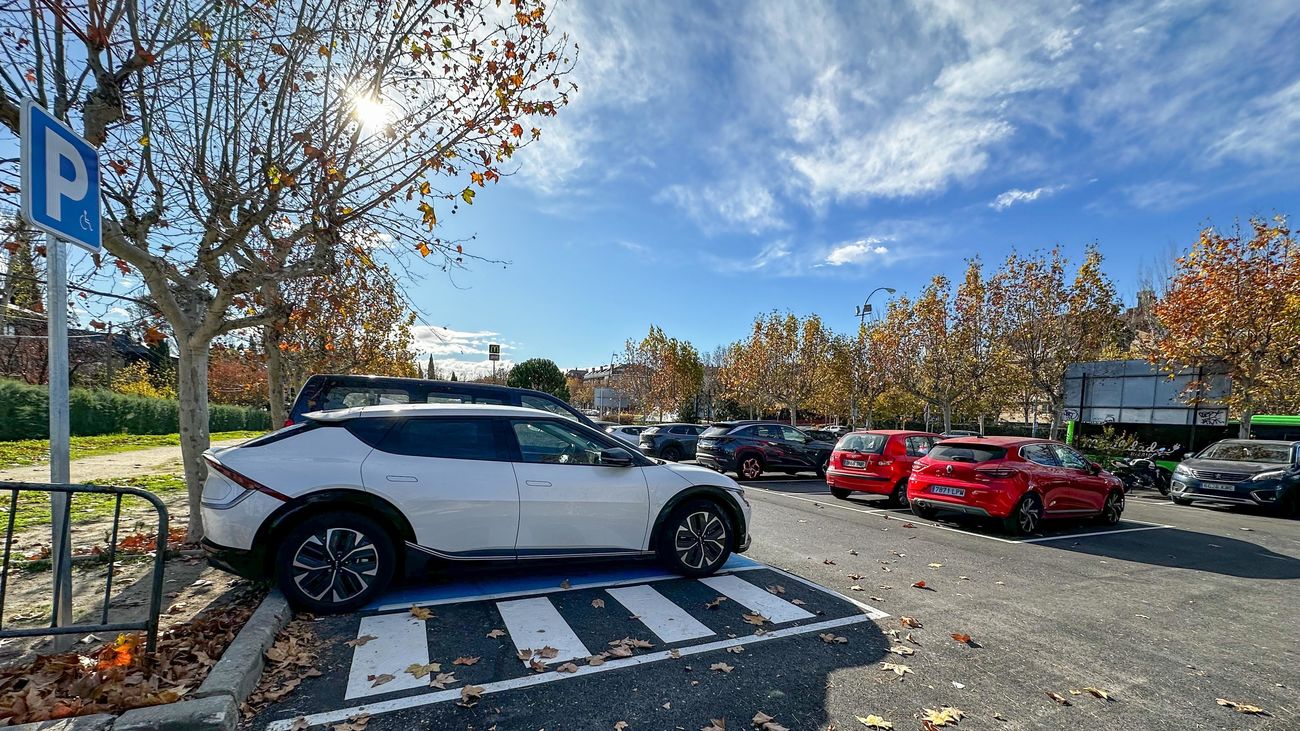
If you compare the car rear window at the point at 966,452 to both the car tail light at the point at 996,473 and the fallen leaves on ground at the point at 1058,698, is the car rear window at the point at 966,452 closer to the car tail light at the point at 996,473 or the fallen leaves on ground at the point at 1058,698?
the car tail light at the point at 996,473

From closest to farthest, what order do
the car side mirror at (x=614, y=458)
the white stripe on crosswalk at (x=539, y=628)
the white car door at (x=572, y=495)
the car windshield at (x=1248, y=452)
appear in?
the white stripe on crosswalk at (x=539, y=628) → the white car door at (x=572, y=495) → the car side mirror at (x=614, y=458) → the car windshield at (x=1248, y=452)

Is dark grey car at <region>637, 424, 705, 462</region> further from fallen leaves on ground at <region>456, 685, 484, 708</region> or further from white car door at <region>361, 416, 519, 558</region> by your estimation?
fallen leaves on ground at <region>456, 685, 484, 708</region>

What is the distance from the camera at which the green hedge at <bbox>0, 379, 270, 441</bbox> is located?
18.4 m

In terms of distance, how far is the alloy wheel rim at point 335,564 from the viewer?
14.0 feet

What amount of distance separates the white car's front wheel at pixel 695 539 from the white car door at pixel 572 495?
0.29 m

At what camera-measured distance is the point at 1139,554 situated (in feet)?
24.6

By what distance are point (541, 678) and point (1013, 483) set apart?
7.68 metres

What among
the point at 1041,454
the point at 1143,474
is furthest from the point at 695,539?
the point at 1143,474

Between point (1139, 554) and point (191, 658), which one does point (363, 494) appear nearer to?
point (191, 658)

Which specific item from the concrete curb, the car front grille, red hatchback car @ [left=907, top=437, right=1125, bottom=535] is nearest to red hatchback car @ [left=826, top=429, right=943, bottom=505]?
red hatchback car @ [left=907, top=437, right=1125, bottom=535]

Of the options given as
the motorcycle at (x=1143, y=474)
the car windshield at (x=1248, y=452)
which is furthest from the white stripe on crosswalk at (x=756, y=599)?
the motorcycle at (x=1143, y=474)

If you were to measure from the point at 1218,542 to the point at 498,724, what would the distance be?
11.0 meters

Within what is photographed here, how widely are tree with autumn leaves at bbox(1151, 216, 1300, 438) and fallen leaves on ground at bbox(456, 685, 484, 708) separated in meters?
20.3

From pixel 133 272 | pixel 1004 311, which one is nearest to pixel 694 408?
pixel 1004 311
